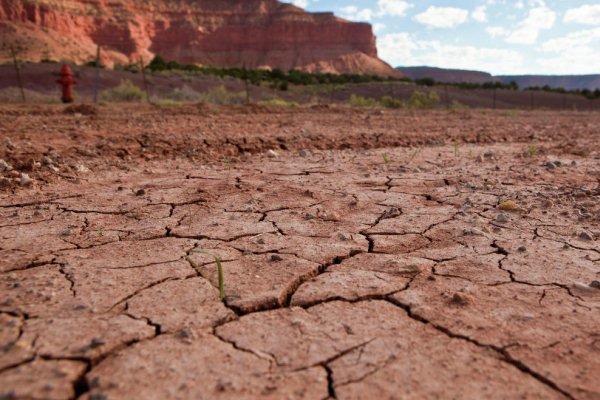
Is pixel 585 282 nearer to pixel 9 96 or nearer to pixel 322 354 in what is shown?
pixel 322 354

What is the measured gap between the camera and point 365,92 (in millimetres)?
25016

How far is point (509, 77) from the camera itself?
110250mm

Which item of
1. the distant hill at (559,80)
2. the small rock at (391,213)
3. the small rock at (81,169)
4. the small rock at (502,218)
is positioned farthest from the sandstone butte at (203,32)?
the distant hill at (559,80)

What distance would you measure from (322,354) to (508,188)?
2749 millimetres

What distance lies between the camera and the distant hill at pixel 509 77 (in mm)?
104938

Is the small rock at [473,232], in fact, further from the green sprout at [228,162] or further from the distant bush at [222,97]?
the distant bush at [222,97]

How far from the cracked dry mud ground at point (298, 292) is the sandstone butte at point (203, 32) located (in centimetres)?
4480

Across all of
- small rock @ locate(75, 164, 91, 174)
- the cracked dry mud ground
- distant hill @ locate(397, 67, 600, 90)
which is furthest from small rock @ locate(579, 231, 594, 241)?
distant hill @ locate(397, 67, 600, 90)

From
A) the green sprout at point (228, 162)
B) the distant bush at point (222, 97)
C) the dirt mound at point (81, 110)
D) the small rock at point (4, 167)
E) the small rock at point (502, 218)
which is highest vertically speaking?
the distant bush at point (222, 97)

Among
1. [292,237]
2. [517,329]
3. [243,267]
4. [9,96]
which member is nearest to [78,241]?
[243,267]

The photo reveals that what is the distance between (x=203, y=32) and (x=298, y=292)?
6853 cm

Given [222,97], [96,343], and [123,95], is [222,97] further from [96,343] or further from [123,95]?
[96,343]

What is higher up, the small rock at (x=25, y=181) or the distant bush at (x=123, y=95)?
the distant bush at (x=123, y=95)

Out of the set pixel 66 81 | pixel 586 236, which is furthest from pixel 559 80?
pixel 586 236
